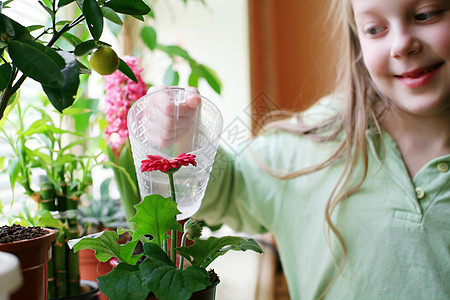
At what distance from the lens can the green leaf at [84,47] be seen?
414 millimetres

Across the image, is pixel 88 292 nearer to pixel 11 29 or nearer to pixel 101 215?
pixel 101 215

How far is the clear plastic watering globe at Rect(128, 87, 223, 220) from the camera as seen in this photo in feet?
1.67

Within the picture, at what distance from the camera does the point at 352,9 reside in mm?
893

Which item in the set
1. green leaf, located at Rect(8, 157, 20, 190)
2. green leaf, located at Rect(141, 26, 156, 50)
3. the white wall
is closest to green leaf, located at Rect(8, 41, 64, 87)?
green leaf, located at Rect(8, 157, 20, 190)

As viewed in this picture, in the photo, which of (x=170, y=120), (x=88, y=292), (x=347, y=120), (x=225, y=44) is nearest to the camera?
(x=170, y=120)

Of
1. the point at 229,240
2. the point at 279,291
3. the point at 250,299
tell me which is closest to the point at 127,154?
the point at 229,240

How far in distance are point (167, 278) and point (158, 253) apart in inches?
1.3

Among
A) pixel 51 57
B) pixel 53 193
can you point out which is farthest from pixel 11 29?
pixel 53 193

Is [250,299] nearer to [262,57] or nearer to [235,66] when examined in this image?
[235,66]

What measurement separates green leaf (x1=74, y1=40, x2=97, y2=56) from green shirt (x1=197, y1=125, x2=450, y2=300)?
0.55 m

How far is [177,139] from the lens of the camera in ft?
1.99

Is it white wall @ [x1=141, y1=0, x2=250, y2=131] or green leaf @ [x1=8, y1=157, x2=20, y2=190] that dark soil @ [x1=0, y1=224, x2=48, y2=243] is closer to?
green leaf @ [x1=8, y1=157, x2=20, y2=190]

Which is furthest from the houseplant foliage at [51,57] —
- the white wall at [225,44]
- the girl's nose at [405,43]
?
the white wall at [225,44]

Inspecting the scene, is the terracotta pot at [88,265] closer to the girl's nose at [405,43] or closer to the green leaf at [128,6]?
the green leaf at [128,6]
